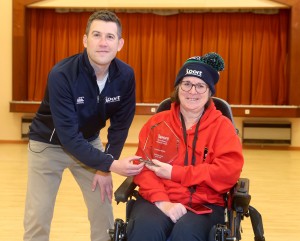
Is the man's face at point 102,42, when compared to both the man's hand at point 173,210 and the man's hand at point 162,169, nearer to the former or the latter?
the man's hand at point 162,169

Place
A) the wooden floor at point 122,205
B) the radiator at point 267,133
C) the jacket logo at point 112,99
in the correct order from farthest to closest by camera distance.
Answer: the radiator at point 267,133 → the wooden floor at point 122,205 → the jacket logo at point 112,99

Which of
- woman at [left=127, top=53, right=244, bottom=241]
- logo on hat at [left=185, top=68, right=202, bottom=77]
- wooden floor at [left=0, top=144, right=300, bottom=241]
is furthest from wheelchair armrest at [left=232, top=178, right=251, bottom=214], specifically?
wooden floor at [left=0, top=144, right=300, bottom=241]

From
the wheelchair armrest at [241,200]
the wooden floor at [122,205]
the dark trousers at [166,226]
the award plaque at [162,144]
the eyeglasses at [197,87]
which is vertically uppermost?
the eyeglasses at [197,87]

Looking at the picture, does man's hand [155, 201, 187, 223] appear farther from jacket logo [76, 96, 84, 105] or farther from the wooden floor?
the wooden floor

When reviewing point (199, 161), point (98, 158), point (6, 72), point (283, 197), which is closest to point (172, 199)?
point (199, 161)

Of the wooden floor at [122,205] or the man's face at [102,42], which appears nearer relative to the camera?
the man's face at [102,42]

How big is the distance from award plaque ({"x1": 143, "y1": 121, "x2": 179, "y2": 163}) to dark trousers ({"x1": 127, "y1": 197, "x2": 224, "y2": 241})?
11.1 inches

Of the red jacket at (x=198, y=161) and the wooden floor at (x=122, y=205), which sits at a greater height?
the red jacket at (x=198, y=161)

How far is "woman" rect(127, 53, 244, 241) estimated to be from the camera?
2.33 metres

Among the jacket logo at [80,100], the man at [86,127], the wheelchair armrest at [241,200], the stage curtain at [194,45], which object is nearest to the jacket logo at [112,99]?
the man at [86,127]

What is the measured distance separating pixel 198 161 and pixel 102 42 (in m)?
0.75

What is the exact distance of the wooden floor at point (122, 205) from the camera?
3.83 meters

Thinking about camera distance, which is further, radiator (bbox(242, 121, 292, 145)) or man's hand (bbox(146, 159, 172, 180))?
radiator (bbox(242, 121, 292, 145))

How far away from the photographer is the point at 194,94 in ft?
8.27
